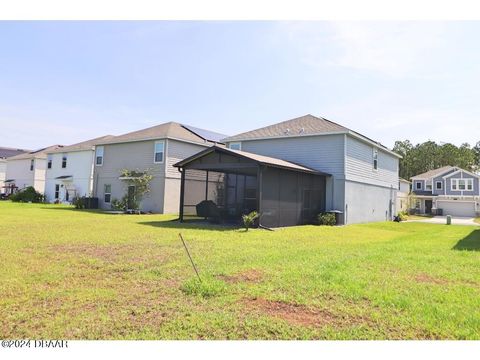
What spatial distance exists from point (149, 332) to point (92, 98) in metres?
15.5

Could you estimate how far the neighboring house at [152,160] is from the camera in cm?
2395

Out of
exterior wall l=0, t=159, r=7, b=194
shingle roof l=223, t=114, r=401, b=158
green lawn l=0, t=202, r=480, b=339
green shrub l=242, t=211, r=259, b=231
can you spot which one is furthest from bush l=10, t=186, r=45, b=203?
green lawn l=0, t=202, r=480, b=339

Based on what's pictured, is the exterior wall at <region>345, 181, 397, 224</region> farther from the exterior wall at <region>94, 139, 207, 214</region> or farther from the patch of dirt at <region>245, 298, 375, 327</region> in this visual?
the patch of dirt at <region>245, 298, 375, 327</region>

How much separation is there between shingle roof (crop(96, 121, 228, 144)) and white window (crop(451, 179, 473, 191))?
107 feet

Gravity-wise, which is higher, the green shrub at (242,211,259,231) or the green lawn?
the green shrub at (242,211,259,231)

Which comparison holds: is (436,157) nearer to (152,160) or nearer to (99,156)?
(152,160)

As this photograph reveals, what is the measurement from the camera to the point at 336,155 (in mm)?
19500

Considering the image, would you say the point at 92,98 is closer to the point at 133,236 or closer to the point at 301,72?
the point at 133,236

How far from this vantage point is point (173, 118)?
92.9 feet

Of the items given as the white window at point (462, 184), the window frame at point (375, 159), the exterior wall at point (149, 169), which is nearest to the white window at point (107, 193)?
the exterior wall at point (149, 169)

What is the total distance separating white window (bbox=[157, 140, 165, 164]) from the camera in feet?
79.6

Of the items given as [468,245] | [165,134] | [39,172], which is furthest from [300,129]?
[39,172]

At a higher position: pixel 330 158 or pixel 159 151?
pixel 159 151

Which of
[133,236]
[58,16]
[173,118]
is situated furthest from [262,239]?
[173,118]
